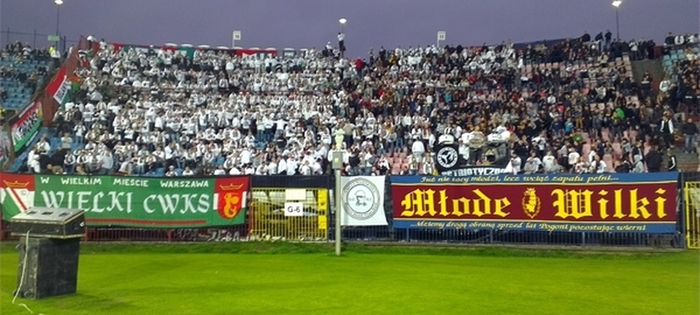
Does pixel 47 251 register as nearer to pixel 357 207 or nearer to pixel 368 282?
pixel 368 282

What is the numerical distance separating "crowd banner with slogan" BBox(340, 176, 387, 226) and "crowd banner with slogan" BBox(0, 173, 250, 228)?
284 cm

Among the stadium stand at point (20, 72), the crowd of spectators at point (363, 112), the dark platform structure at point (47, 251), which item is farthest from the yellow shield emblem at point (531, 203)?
the stadium stand at point (20, 72)

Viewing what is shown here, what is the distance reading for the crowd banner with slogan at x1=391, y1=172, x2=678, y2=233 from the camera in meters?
13.7

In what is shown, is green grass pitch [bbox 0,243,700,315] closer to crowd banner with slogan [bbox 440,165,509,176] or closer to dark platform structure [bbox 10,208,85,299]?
dark platform structure [bbox 10,208,85,299]

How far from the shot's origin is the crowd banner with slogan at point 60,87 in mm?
25725

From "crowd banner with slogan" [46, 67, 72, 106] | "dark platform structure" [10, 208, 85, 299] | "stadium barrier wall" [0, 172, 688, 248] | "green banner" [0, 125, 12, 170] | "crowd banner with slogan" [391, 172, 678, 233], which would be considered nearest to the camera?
"dark platform structure" [10, 208, 85, 299]

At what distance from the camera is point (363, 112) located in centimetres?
2573

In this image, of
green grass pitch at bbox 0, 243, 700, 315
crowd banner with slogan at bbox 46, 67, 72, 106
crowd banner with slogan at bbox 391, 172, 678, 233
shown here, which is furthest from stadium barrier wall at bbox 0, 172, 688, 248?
crowd banner with slogan at bbox 46, 67, 72, 106

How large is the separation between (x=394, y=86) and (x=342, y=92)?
2557 mm

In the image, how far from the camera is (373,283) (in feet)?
32.7

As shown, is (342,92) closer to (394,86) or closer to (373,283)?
(394,86)

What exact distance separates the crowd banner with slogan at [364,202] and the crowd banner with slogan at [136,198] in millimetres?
2836

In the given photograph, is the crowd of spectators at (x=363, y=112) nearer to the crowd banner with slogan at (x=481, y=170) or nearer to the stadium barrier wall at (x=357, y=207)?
the crowd banner with slogan at (x=481, y=170)

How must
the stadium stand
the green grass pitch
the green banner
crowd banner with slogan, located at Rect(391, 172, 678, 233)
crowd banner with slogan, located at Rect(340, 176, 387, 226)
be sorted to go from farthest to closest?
the stadium stand → the green banner → crowd banner with slogan, located at Rect(340, 176, 387, 226) → crowd banner with slogan, located at Rect(391, 172, 678, 233) → the green grass pitch
